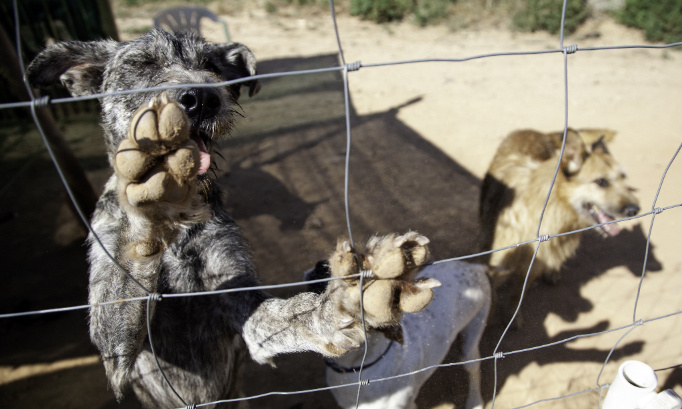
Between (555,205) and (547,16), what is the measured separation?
874 centimetres

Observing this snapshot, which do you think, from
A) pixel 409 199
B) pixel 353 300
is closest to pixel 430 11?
pixel 409 199

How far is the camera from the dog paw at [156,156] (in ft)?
4.10

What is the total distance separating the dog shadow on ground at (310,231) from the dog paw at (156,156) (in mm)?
1968

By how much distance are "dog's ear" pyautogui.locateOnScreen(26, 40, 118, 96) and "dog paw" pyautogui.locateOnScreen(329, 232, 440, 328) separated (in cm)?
185

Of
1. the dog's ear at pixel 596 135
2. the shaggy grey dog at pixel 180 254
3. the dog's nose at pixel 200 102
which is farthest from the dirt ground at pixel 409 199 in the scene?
the dog's nose at pixel 200 102

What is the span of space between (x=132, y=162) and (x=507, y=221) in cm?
300

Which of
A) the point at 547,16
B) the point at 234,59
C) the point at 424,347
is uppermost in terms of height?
the point at 234,59

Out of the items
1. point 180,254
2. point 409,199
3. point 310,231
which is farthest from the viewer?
point 409,199

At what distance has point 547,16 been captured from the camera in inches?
404

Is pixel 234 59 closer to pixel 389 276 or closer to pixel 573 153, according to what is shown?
pixel 389 276

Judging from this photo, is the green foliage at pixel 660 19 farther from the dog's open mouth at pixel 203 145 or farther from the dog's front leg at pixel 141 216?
the dog's front leg at pixel 141 216

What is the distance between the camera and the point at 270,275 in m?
3.87

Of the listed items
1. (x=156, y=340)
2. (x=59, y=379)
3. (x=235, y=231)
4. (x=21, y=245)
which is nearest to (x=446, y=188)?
(x=235, y=231)

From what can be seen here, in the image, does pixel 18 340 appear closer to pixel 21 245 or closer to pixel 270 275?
pixel 21 245
